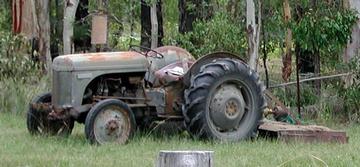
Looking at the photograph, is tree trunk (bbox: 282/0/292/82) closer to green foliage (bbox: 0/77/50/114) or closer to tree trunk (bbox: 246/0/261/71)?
tree trunk (bbox: 246/0/261/71)

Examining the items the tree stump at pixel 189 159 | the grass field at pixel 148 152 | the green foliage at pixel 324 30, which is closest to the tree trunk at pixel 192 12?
the green foliage at pixel 324 30

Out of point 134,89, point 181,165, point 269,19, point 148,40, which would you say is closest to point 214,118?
point 134,89

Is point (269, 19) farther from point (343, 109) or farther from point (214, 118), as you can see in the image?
point (214, 118)

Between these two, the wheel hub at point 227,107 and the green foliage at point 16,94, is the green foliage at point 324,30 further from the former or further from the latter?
the green foliage at point 16,94

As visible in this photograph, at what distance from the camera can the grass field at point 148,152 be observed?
10.1 metres

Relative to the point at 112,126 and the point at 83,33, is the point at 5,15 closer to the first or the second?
the point at 83,33

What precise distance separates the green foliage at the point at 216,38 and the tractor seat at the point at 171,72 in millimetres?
6582

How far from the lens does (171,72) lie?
13.2m

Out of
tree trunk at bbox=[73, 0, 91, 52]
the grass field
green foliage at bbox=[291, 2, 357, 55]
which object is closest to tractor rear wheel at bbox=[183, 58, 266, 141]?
the grass field

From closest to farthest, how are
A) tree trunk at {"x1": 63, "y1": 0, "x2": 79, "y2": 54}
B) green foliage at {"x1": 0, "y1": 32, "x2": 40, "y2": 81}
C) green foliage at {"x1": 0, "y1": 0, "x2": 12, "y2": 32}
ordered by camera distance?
green foliage at {"x1": 0, "y1": 32, "x2": 40, "y2": 81}
tree trunk at {"x1": 63, "y1": 0, "x2": 79, "y2": 54}
green foliage at {"x1": 0, "y1": 0, "x2": 12, "y2": 32}

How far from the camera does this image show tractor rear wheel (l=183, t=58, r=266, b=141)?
42.0ft

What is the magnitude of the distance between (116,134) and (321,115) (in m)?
6.86

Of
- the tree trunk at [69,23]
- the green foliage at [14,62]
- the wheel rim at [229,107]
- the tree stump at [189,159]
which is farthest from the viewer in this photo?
the tree trunk at [69,23]

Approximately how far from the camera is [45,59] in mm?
22859
